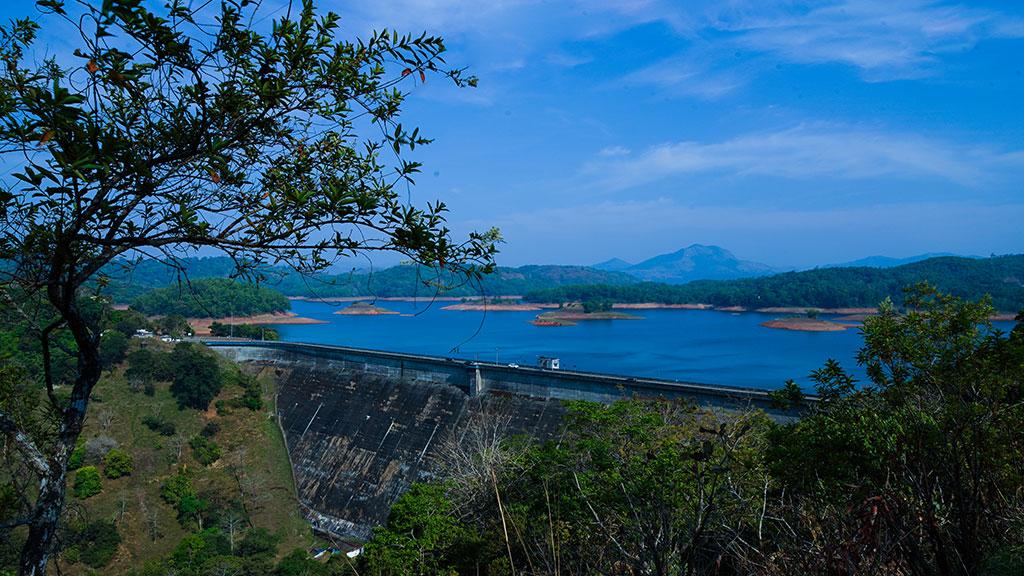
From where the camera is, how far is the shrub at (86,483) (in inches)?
834

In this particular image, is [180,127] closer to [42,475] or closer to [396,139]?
[396,139]

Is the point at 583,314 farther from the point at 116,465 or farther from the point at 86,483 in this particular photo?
the point at 86,483

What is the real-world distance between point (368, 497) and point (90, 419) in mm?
14096

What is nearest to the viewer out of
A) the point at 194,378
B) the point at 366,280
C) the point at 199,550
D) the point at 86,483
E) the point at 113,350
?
the point at 366,280

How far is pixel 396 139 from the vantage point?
123 inches

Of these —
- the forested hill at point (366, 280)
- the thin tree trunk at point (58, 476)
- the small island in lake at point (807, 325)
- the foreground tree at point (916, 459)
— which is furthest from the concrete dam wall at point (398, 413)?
the small island in lake at point (807, 325)

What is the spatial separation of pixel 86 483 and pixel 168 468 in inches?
117

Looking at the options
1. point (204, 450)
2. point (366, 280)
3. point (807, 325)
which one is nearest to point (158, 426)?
point (204, 450)

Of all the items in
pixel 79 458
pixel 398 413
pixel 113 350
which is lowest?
pixel 79 458

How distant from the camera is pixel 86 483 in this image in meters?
21.3

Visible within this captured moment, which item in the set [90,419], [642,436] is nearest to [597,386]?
[642,436]

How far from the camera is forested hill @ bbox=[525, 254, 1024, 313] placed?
2785 inches

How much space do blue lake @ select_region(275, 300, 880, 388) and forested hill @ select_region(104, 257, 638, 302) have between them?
20.1 ft

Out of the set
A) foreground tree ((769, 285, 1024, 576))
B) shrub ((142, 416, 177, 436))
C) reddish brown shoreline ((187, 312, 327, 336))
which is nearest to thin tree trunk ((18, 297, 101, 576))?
foreground tree ((769, 285, 1024, 576))
